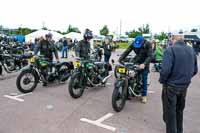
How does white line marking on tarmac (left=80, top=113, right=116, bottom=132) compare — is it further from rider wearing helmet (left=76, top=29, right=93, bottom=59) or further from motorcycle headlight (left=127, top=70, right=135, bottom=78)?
rider wearing helmet (left=76, top=29, right=93, bottom=59)

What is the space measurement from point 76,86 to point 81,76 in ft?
0.94

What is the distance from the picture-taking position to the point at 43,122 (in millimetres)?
4062

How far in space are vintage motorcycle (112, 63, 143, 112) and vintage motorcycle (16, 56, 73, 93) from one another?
2465mm

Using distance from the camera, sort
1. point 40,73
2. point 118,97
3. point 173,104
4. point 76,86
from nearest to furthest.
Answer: point 173,104 < point 118,97 < point 76,86 < point 40,73

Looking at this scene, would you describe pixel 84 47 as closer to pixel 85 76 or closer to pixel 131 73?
pixel 85 76

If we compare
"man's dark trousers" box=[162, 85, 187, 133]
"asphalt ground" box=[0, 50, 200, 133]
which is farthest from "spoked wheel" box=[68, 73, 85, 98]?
"man's dark trousers" box=[162, 85, 187, 133]

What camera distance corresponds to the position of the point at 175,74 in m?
3.21

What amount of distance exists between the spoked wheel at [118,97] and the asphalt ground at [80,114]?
142mm

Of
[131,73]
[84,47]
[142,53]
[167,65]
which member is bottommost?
[131,73]

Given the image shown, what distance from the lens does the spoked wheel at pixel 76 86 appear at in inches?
217

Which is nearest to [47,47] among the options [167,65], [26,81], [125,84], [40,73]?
[40,73]

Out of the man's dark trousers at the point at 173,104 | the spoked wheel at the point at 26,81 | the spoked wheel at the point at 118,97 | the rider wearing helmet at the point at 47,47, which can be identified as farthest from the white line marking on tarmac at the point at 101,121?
the rider wearing helmet at the point at 47,47

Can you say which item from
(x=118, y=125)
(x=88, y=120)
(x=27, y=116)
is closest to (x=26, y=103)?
(x=27, y=116)

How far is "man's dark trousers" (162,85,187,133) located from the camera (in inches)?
128
